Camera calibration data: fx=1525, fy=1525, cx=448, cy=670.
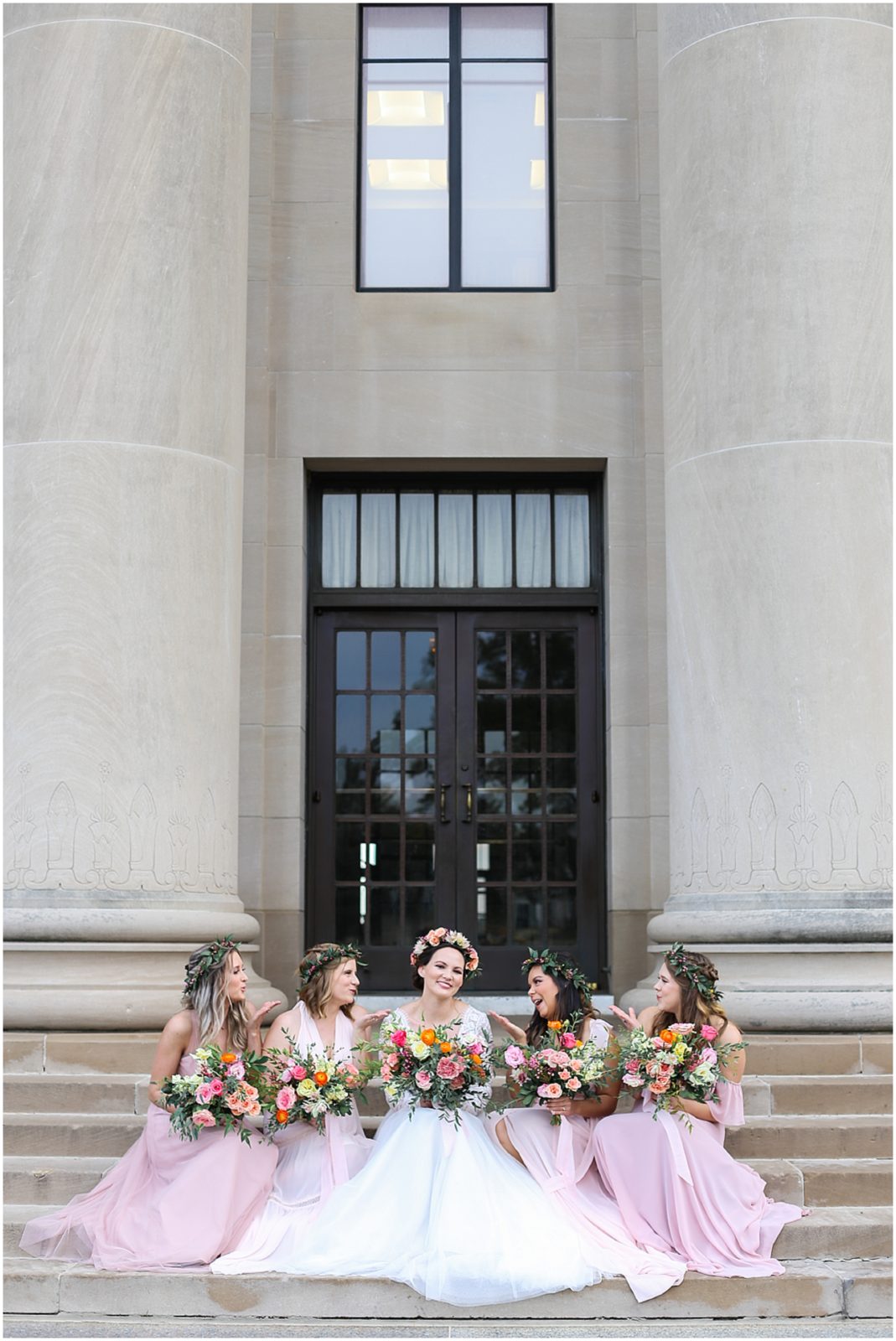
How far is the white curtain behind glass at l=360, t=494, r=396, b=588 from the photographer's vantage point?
14.4 metres

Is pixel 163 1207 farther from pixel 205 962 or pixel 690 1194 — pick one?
pixel 690 1194

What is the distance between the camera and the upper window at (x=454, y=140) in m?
14.6

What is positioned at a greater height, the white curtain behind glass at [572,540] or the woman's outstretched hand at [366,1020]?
the white curtain behind glass at [572,540]

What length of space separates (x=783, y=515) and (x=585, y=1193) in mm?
5205

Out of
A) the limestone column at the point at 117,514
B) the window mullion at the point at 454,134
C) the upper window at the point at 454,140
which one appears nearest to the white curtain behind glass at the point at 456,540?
the upper window at the point at 454,140

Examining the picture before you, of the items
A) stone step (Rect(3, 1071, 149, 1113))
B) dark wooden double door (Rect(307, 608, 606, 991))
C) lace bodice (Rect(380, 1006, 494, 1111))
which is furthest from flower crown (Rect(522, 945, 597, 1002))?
dark wooden double door (Rect(307, 608, 606, 991))

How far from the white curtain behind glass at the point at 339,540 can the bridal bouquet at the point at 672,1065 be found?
677cm

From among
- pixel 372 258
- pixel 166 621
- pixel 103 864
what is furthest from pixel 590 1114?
pixel 372 258

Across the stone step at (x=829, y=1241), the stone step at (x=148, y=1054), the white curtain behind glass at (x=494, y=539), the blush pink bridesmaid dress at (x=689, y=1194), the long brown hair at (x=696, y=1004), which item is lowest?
the stone step at (x=829, y=1241)

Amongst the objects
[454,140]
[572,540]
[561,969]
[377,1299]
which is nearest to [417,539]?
[572,540]

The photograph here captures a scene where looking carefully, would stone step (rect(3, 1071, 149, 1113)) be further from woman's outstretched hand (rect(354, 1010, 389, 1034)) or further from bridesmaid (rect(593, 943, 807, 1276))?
bridesmaid (rect(593, 943, 807, 1276))

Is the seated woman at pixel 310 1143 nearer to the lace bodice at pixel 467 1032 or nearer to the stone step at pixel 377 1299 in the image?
the stone step at pixel 377 1299

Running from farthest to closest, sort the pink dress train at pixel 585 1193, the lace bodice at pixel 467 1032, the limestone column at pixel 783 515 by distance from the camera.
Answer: the limestone column at pixel 783 515, the lace bodice at pixel 467 1032, the pink dress train at pixel 585 1193

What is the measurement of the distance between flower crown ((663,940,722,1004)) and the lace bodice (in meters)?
1.20
